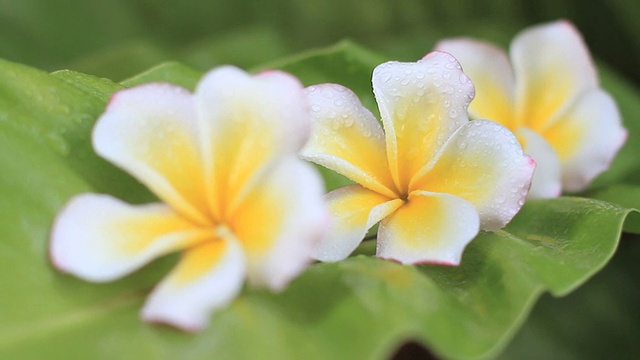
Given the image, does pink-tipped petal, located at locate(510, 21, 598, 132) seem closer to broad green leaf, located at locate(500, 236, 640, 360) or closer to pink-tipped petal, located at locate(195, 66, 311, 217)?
broad green leaf, located at locate(500, 236, 640, 360)

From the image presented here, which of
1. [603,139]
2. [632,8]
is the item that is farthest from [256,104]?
[632,8]

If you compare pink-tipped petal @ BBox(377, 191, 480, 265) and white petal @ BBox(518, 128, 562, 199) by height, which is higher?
pink-tipped petal @ BBox(377, 191, 480, 265)

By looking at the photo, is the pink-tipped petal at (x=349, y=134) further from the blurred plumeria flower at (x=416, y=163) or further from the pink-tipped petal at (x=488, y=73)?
the pink-tipped petal at (x=488, y=73)

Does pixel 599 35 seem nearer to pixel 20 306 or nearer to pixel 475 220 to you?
pixel 475 220

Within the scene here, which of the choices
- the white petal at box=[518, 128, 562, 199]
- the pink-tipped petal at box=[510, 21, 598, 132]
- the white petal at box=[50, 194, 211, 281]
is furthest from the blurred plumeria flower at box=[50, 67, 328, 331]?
the pink-tipped petal at box=[510, 21, 598, 132]

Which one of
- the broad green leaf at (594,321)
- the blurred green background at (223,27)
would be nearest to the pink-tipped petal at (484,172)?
the broad green leaf at (594,321)

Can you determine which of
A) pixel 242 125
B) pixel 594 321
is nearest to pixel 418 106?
pixel 242 125

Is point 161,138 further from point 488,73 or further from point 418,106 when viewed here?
point 488,73
